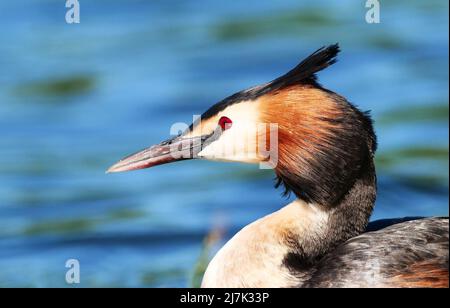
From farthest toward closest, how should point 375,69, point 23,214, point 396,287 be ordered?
point 375,69 → point 23,214 → point 396,287

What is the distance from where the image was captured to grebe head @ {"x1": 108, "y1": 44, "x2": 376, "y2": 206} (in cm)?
779

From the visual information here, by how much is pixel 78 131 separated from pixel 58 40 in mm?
2496

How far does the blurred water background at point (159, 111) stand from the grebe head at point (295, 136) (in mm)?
1664

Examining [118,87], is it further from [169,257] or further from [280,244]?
[280,244]

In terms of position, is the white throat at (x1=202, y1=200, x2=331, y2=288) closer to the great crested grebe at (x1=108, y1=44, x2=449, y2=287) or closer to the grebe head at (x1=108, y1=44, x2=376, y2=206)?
the great crested grebe at (x1=108, y1=44, x2=449, y2=287)

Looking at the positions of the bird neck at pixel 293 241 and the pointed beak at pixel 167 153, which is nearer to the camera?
the bird neck at pixel 293 241

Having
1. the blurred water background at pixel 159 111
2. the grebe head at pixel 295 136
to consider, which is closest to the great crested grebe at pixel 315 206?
the grebe head at pixel 295 136

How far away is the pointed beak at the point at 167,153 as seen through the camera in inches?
323

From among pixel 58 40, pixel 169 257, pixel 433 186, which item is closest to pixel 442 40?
pixel 433 186

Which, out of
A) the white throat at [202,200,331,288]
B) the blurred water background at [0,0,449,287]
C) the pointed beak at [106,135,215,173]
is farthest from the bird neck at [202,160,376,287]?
the blurred water background at [0,0,449,287]

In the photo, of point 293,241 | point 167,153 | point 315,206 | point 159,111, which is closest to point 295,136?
point 315,206

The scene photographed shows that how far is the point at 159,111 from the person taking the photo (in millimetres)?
13945

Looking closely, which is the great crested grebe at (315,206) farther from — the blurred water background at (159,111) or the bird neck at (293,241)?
the blurred water background at (159,111)

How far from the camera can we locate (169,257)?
1113cm
